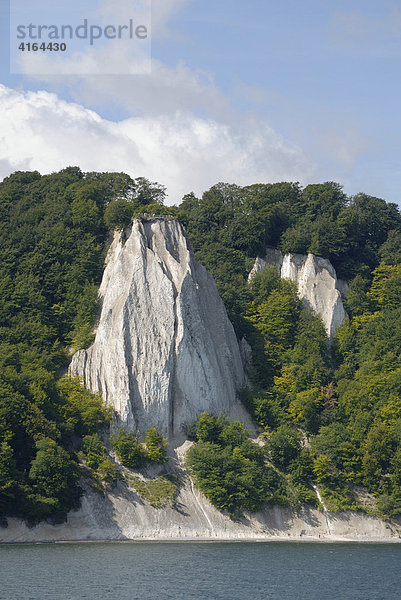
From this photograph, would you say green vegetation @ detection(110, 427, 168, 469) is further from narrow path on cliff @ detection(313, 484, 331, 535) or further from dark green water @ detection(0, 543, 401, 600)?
narrow path on cliff @ detection(313, 484, 331, 535)

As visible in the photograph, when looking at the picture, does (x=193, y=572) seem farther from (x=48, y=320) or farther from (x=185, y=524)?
(x=48, y=320)

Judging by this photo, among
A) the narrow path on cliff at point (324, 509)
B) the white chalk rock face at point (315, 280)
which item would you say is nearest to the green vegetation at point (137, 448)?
the narrow path on cliff at point (324, 509)

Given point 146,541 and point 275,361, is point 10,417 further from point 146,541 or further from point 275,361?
point 275,361

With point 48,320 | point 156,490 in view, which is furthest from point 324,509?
point 48,320

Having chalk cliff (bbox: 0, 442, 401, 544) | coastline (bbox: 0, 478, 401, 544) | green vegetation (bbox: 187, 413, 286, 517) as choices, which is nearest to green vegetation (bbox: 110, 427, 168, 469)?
chalk cliff (bbox: 0, 442, 401, 544)

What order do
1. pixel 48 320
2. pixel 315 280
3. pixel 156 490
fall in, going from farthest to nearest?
1. pixel 315 280
2. pixel 48 320
3. pixel 156 490

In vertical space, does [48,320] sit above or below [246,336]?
above
